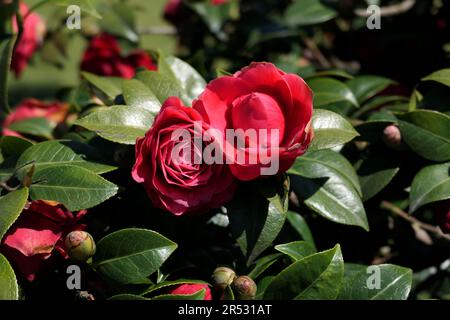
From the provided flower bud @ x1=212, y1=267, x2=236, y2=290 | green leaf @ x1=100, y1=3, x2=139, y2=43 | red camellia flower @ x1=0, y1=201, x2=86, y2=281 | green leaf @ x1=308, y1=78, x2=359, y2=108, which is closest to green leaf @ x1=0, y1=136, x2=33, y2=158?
red camellia flower @ x1=0, y1=201, x2=86, y2=281

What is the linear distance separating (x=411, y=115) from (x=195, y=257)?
0.39 meters

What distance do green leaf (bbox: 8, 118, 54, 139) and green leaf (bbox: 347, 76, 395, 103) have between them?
58cm

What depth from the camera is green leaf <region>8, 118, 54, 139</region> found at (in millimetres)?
1395

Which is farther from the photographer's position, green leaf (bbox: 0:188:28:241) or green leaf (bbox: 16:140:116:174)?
green leaf (bbox: 16:140:116:174)

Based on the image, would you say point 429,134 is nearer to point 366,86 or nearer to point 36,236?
point 366,86

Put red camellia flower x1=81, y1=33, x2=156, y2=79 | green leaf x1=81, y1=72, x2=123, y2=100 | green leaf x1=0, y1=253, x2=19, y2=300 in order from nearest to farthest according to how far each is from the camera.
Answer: green leaf x1=0, y1=253, x2=19, y2=300 → green leaf x1=81, y1=72, x2=123, y2=100 → red camellia flower x1=81, y1=33, x2=156, y2=79

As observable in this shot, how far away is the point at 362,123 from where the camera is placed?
1154 mm

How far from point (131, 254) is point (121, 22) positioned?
1136mm

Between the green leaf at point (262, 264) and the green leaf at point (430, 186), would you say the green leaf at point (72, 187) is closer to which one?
the green leaf at point (262, 264)

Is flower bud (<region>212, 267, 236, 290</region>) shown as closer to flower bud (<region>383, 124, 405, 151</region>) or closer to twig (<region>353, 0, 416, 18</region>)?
flower bud (<region>383, 124, 405, 151</region>)

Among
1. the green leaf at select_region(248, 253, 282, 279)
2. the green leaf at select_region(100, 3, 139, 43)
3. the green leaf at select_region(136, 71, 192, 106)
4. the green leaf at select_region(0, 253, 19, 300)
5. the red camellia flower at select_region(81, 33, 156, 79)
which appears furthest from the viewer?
the green leaf at select_region(100, 3, 139, 43)

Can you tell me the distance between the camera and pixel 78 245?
0.95 meters

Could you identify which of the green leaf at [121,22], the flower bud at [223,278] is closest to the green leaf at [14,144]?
the flower bud at [223,278]

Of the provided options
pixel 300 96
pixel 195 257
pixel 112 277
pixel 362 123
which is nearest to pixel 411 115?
pixel 362 123
